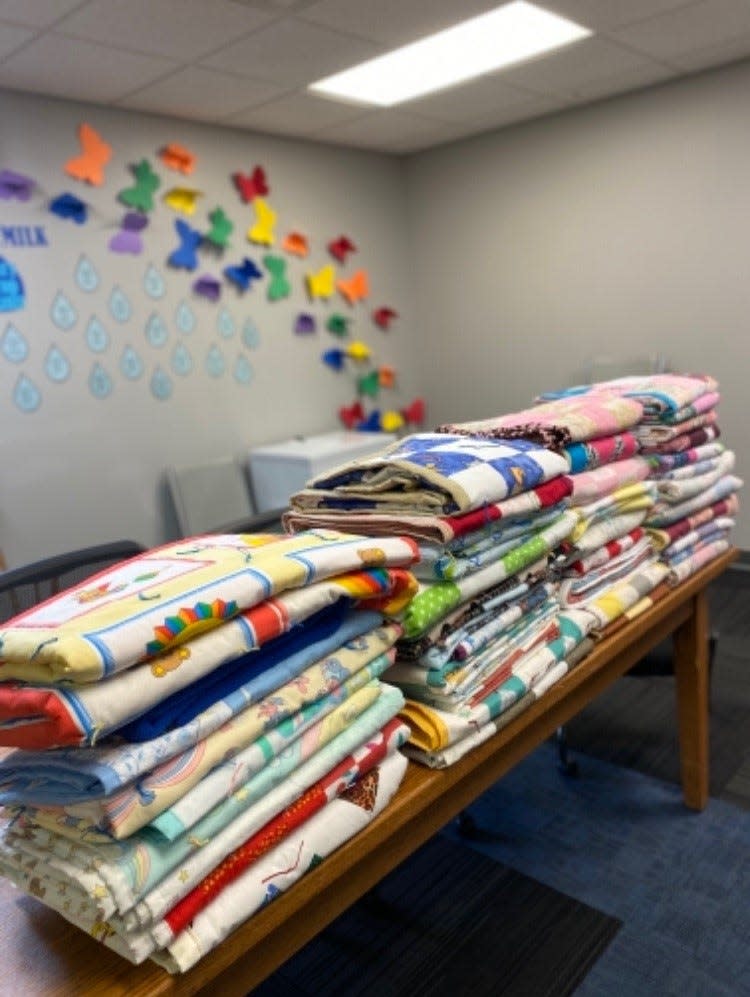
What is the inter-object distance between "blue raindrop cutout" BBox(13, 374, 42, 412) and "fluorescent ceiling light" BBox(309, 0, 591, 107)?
5.74 ft

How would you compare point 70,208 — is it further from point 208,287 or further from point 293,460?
point 293,460

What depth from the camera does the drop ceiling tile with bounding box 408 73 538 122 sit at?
→ 3535 mm

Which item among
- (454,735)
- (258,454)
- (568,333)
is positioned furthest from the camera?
(568,333)

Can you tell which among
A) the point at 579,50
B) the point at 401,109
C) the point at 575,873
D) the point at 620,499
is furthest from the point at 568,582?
the point at 401,109

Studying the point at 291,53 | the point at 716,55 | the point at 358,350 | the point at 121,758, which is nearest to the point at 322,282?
the point at 358,350

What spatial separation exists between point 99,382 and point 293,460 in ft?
3.17

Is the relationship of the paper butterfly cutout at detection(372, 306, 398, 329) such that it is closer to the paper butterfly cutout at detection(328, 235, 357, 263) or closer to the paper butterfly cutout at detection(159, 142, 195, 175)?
the paper butterfly cutout at detection(328, 235, 357, 263)

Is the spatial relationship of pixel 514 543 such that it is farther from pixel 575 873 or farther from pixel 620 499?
pixel 575 873

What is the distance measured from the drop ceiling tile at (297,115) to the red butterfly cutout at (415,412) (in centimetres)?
181

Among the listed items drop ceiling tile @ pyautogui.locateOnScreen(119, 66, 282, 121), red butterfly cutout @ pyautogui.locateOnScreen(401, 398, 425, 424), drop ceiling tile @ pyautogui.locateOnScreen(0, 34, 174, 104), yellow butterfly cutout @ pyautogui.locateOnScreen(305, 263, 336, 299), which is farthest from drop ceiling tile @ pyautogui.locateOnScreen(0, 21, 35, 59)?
red butterfly cutout @ pyautogui.locateOnScreen(401, 398, 425, 424)

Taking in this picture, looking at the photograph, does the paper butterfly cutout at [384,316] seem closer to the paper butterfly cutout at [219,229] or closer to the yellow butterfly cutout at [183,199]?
the paper butterfly cutout at [219,229]

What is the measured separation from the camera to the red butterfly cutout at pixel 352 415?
15.2ft

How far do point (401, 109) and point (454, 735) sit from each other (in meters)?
3.60

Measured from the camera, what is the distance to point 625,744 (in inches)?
95.0
